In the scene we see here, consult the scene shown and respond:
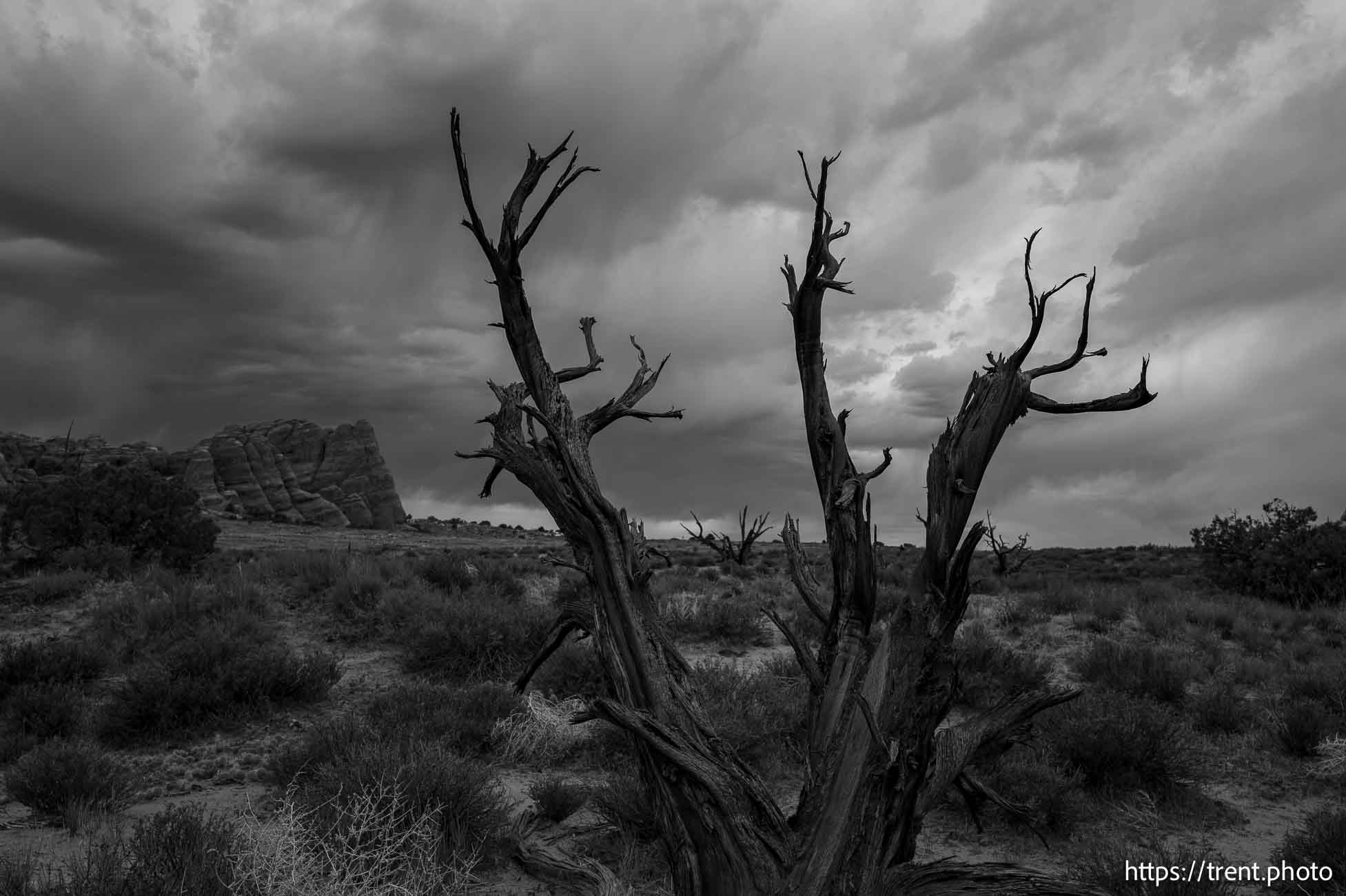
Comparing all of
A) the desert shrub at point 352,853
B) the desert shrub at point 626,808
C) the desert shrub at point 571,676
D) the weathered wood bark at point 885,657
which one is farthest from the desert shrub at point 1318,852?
the desert shrub at point 571,676

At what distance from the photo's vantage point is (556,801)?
6.67 m

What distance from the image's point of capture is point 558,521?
4.97m

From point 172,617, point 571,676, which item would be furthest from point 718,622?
point 172,617

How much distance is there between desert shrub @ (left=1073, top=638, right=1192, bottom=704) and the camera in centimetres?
1023

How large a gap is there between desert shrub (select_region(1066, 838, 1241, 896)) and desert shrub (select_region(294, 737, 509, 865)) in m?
4.13

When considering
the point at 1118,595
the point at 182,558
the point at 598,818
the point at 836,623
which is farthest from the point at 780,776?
the point at 182,558

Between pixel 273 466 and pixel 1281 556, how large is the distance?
314 ft

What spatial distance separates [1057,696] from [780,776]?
3.79 metres

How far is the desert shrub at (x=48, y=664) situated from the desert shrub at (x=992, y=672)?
10.9m

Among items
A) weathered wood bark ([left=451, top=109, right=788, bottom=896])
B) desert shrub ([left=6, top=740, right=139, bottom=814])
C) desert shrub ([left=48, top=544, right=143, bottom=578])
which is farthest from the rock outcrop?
weathered wood bark ([left=451, top=109, right=788, bottom=896])

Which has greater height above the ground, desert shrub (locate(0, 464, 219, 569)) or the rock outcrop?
the rock outcrop

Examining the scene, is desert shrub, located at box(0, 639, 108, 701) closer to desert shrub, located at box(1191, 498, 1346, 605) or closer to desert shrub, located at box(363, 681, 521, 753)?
desert shrub, located at box(363, 681, 521, 753)

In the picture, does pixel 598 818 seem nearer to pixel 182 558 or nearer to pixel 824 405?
pixel 824 405

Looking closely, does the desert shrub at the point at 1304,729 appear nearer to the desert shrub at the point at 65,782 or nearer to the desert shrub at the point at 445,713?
the desert shrub at the point at 445,713
